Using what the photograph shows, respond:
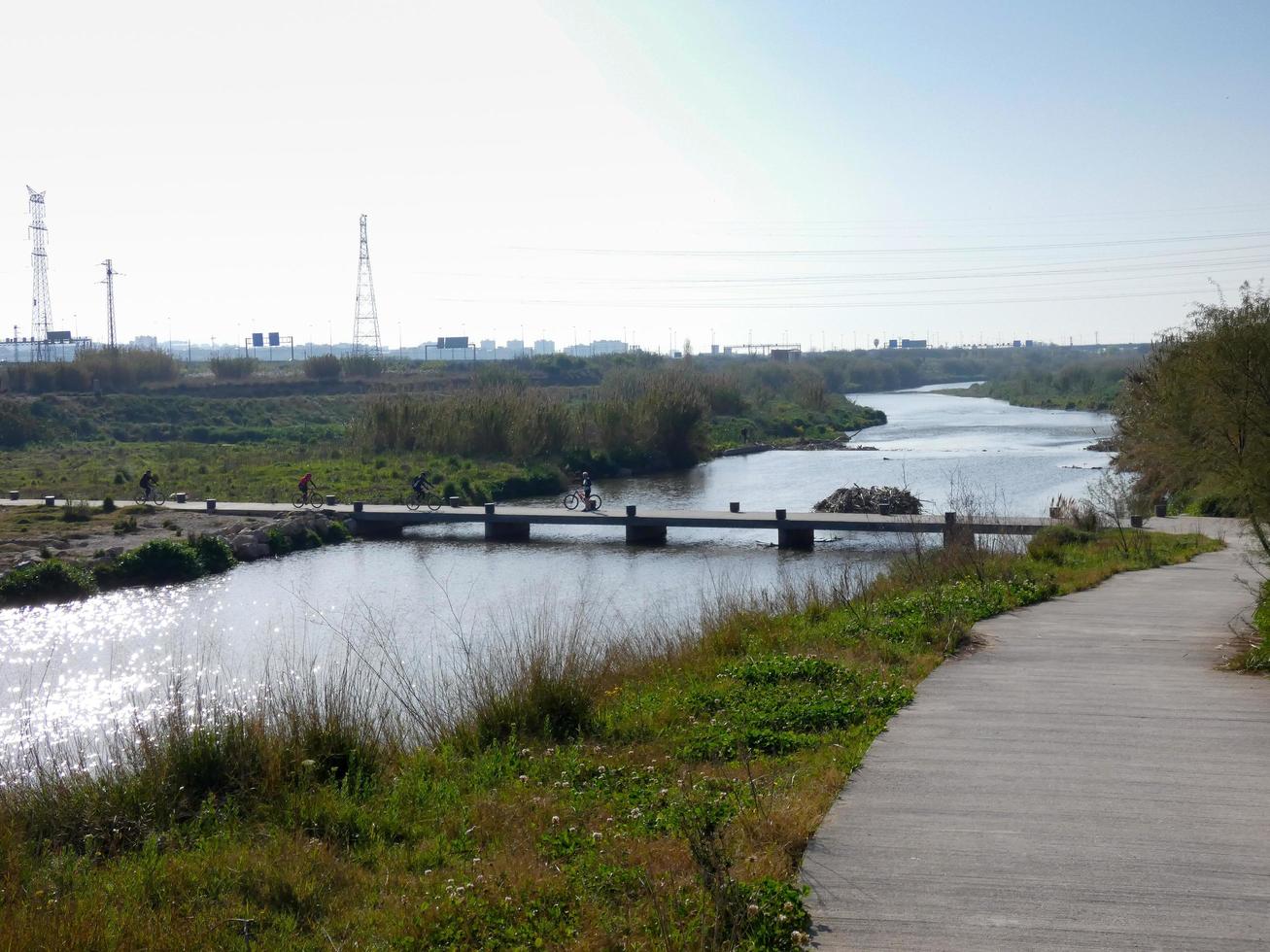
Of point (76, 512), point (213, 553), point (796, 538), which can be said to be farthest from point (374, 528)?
point (796, 538)

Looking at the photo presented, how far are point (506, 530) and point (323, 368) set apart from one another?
189ft

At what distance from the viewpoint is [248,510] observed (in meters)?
36.5

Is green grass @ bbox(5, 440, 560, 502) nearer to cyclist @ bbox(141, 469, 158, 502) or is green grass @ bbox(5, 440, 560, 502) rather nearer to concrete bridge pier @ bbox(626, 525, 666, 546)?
cyclist @ bbox(141, 469, 158, 502)

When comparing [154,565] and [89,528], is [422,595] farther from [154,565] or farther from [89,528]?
[89,528]

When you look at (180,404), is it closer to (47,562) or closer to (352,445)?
(352,445)

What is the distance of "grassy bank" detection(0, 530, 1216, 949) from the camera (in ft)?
16.6

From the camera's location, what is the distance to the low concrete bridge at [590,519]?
3375 centimetres

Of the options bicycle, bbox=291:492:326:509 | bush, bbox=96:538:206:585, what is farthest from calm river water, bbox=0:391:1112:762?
bicycle, bbox=291:492:326:509

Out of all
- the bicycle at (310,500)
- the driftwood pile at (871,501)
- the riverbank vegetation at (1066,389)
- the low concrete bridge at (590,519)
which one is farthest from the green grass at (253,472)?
the riverbank vegetation at (1066,389)

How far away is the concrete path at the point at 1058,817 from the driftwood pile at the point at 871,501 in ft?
85.8

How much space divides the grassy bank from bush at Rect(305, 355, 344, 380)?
81.7m

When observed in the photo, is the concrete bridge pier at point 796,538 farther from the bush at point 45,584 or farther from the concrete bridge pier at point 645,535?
the bush at point 45,584

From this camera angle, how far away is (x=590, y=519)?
36.3 metres

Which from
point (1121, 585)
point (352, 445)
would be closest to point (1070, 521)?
point (1121, 585)
